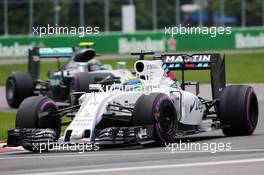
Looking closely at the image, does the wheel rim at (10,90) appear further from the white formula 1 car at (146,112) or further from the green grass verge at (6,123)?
the white formula 1 car at (146,112)

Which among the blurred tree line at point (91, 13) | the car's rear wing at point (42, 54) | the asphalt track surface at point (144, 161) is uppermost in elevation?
the blurred tree line at point (91, 13)

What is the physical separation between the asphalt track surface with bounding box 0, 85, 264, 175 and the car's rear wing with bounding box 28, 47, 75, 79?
38.5 ft

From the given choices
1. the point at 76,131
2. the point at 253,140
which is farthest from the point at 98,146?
the point at 253,140

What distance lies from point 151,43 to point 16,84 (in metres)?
27.8

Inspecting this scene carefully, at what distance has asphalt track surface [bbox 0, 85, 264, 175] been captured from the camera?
11.9 m

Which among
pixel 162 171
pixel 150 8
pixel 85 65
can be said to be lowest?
pixel 162 171

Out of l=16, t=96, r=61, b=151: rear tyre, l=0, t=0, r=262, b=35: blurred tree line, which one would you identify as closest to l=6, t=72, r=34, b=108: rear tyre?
l=16, t=96, r=61, b=151: rear tyre

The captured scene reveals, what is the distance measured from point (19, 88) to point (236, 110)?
467 inches

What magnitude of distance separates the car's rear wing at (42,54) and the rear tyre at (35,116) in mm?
11206

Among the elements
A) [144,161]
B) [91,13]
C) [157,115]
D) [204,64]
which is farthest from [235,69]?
[144,161]

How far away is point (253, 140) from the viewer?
15.7 metres

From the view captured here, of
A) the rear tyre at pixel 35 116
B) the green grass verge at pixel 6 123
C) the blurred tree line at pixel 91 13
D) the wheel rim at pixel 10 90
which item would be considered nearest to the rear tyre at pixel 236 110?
the rear tyre at pixel 35 116

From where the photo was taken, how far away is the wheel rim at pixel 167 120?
586 inches

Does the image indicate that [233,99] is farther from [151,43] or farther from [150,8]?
[150,8]
